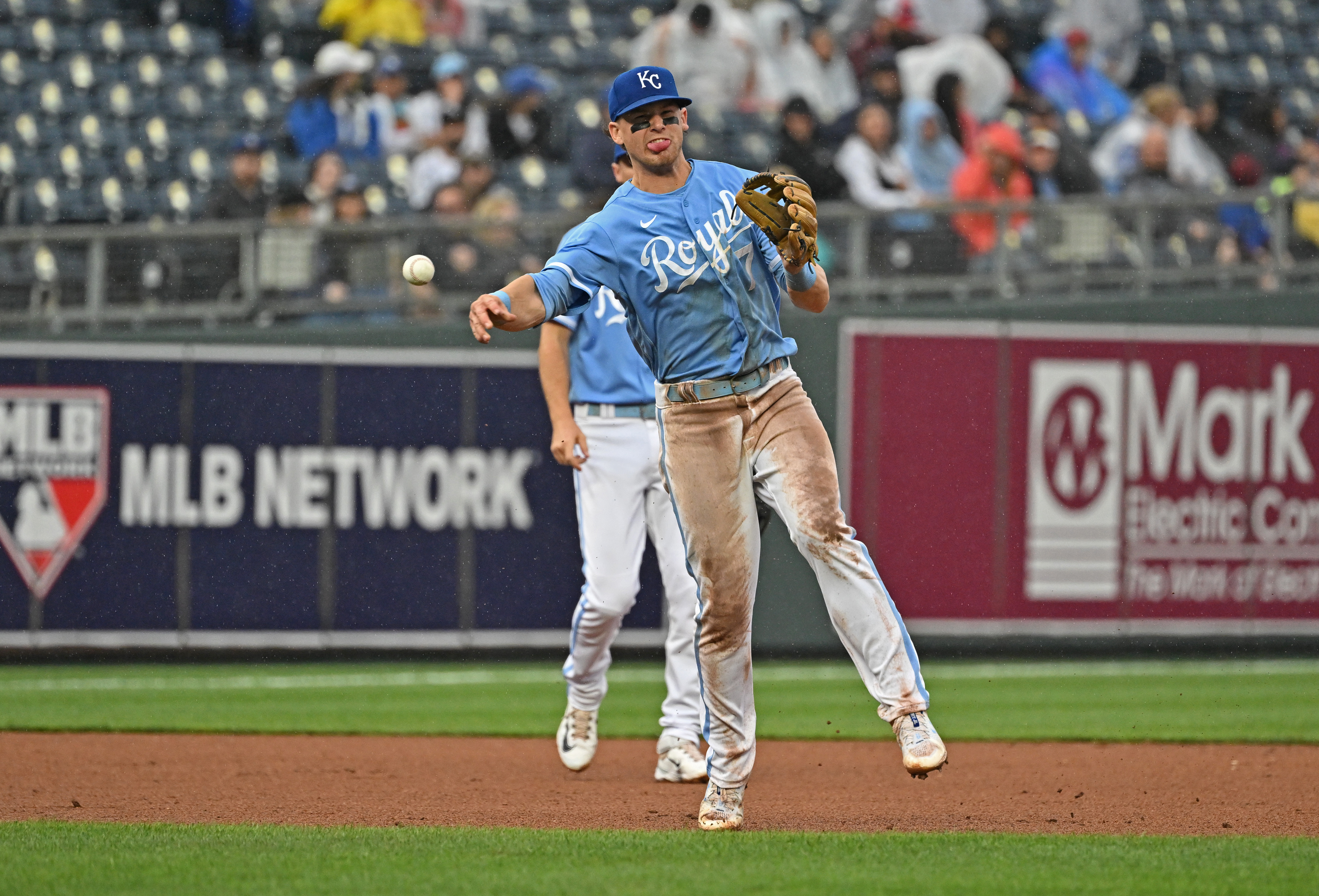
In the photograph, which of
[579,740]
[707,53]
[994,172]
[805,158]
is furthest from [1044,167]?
[579,740]

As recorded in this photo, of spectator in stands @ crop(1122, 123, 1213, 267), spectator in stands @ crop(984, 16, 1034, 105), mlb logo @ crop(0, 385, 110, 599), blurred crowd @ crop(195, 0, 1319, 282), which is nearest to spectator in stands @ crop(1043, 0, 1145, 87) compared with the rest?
blurred crowd @ crop(195, 0, 1319, 282)

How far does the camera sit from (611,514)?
680cm

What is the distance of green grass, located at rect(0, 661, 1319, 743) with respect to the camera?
8.66 metres

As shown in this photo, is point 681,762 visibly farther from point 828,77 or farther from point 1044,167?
point 828,77

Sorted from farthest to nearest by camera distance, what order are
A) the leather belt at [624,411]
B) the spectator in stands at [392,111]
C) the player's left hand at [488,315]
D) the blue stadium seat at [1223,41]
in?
the blue stadium seat at [1223,41] < the spectator in stands at [392,111] < the leather belt at [624,411] < the player's left hand at [488,315]

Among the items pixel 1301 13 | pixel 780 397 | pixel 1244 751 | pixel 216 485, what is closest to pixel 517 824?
pixel 780 397

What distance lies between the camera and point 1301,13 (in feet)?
58.8

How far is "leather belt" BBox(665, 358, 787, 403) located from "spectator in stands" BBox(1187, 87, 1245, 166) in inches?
436

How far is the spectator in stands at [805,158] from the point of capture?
13.2m

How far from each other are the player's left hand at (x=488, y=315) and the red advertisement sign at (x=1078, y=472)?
7243 millimetres

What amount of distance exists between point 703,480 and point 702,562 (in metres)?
0.24

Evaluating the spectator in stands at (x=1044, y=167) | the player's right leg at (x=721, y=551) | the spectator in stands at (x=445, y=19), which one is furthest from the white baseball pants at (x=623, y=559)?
the spectator in stands at (x=445, y=19)

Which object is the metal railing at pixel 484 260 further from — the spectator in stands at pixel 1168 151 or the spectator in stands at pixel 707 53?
the spectator in stands at pixel 707 53

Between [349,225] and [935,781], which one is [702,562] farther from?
[349,225]
